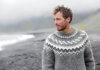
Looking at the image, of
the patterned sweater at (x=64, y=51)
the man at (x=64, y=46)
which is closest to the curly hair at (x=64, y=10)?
the man at (x=64, y=46)

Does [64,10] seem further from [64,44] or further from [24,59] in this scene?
[24,59]

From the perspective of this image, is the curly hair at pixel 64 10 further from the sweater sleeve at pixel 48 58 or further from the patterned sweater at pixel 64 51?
the sweater sleeve at pixel 48 58

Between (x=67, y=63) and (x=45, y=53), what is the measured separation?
0.41 metres

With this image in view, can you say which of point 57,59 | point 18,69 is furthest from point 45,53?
point 18,69

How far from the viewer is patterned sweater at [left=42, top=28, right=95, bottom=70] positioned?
6.25m

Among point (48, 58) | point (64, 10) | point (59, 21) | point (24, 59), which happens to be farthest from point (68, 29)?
point (24, 59)

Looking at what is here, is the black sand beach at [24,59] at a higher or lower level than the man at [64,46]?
higher

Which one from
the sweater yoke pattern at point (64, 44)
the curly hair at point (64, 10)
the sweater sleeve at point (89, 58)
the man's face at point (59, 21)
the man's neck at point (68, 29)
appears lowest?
the sweater sleeve at point (89, 58)

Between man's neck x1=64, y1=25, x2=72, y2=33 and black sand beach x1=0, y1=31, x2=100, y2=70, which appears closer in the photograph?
man's neck x1=64, y1=25, x2=72, y2=33

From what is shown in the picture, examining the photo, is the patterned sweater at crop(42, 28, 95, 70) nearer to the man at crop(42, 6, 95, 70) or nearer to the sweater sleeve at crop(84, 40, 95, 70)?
the man at crop(42, 6, 95, 70)

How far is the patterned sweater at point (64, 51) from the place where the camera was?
20.5 ft

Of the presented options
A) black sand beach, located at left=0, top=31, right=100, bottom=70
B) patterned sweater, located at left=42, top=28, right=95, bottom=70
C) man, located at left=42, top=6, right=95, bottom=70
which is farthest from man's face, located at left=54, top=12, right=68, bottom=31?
black sand beach, located at left=0, top=31, right=100, bottom=70

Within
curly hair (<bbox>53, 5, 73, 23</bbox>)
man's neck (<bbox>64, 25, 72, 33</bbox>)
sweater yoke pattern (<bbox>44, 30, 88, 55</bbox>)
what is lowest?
sweater yoke pattern (<bbox>44, 30, 88, 55</bbox>)

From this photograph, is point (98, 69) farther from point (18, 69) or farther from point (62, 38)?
point (62, 38)
